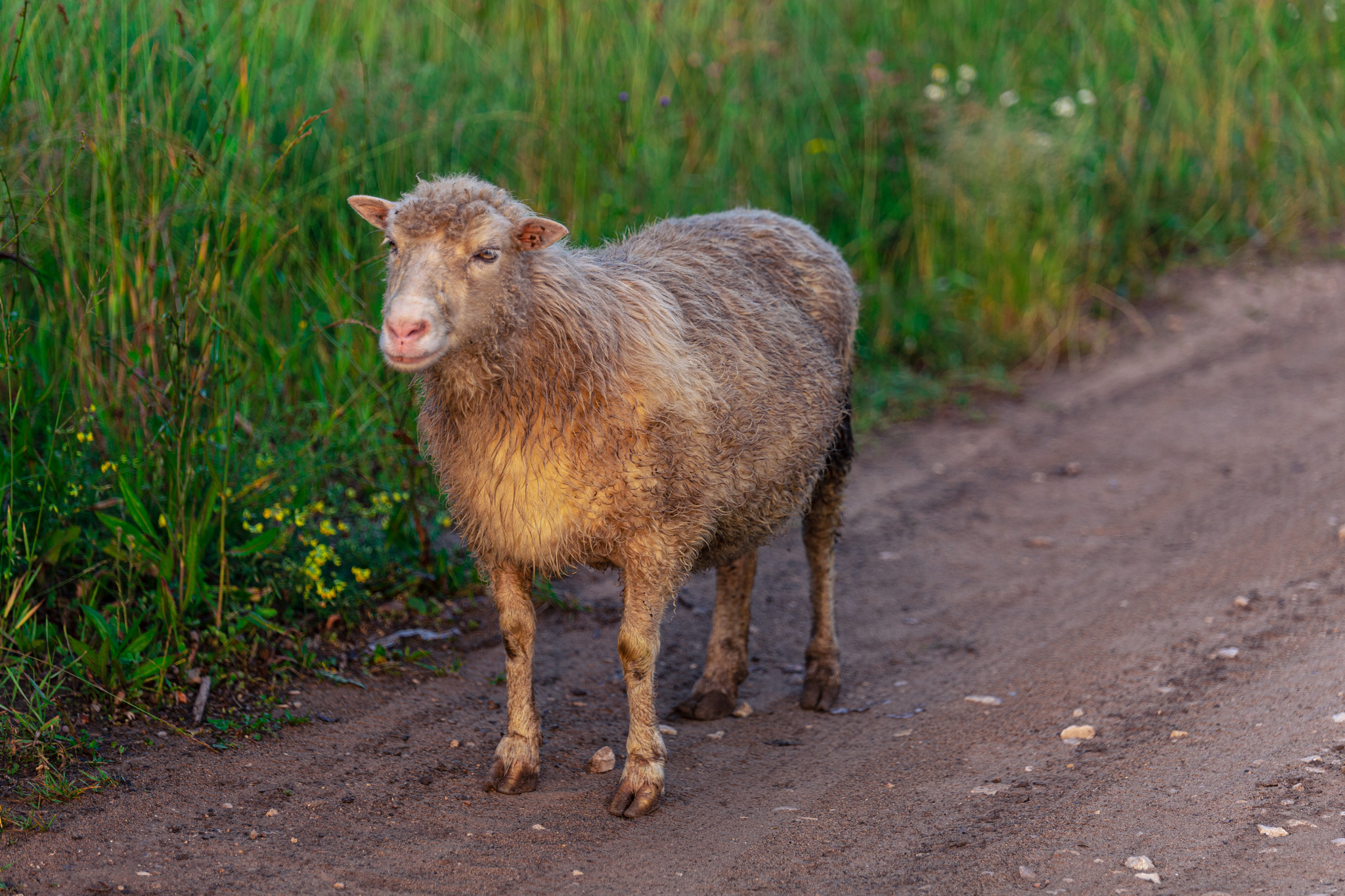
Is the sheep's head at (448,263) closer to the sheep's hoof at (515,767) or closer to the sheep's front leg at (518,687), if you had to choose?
the sheep's front leg at (518,687)

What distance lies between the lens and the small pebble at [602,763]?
438cm

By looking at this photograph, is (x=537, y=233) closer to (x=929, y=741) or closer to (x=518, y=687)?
(x=518, y=687)

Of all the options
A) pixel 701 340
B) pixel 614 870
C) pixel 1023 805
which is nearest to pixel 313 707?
pixel 614 870

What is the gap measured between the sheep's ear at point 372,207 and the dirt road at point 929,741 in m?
1.79

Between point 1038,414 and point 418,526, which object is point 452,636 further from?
point 1038,414

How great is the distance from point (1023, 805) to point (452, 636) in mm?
2416

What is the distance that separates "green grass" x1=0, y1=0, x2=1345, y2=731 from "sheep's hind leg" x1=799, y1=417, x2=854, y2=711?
155cm

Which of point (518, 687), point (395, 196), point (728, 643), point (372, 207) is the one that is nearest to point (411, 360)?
point (372, 207)

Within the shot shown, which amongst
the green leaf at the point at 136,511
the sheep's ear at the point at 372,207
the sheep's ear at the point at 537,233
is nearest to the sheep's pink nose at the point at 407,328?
the sheep's ear at the point at 537,233

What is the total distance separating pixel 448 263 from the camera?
142 inches

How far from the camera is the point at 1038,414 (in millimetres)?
8086

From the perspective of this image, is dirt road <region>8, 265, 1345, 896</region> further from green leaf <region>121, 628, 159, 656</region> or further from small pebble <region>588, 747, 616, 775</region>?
green leaf <region>121, 628, 159, 656</region>

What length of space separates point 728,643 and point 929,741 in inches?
34.9

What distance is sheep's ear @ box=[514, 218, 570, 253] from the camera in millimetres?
3766
